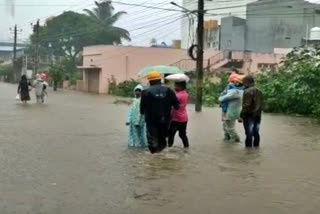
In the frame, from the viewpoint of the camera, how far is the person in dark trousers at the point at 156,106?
10.6 m

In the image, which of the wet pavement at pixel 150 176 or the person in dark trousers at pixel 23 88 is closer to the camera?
the wet pavement at pixel 150 176

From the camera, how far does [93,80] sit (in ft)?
193

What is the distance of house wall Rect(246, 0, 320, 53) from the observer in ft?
185

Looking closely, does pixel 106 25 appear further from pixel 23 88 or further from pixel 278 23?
pixel 23 88

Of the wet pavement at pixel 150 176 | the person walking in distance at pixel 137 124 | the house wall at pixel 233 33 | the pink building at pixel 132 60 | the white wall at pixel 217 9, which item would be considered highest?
the white wall at pixel 217 9

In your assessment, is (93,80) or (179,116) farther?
(93,80)

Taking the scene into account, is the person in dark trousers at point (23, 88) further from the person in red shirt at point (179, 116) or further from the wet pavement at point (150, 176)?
the person in red shirt at point (179, 116)

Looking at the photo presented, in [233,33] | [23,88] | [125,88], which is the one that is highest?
[233,33]

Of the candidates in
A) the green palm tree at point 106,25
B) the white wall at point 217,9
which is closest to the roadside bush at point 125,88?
the white wall at point 217,9

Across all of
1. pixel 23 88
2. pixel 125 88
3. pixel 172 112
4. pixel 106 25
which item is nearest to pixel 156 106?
pixel 172 112

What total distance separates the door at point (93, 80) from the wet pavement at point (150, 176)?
136 ft

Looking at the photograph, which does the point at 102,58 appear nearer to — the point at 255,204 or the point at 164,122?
the point at 164,122

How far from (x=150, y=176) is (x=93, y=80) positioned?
50268mm

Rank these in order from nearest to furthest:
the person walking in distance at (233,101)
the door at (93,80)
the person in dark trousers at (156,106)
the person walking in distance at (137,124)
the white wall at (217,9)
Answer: the person in dark trousers at (156,106) → the person walking in distance at (137,124) → the person walking in distance at (233,101) → the door at (93,80) → the white wall at (217,9)
